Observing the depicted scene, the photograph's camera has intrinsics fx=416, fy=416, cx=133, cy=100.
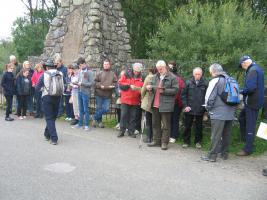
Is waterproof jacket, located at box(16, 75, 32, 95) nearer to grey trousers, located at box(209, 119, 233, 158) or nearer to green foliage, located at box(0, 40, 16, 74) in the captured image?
grey trousers, located at box(209, 119, 233, 158)

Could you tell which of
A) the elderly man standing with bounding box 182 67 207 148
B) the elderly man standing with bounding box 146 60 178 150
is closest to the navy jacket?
the elderly man standing with bounding box 146 60 178 150

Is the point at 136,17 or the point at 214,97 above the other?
the point at 136,17

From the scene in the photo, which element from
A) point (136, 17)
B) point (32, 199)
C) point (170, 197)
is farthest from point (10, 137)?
point (136, 17)

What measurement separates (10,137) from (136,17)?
1610cm

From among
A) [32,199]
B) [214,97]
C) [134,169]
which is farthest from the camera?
[214,97]

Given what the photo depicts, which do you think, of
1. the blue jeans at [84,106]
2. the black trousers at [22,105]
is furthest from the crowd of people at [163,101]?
the black trousers at [22,105]

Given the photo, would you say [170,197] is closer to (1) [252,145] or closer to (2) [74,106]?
(1) [252,145]

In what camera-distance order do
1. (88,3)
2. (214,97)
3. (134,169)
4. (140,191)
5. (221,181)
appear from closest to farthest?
(140,191) < (221,181) < (134,169) < (214,97) < (88,3)

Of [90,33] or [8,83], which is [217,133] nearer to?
[8,83]

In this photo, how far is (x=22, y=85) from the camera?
42.2ft

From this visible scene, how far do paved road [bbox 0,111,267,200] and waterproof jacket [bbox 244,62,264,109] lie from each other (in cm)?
117

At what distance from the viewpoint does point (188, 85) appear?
914 cm

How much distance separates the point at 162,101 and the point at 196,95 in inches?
29.5

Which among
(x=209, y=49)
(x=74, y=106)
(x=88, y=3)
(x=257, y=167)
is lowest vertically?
(x=257, y=167)
